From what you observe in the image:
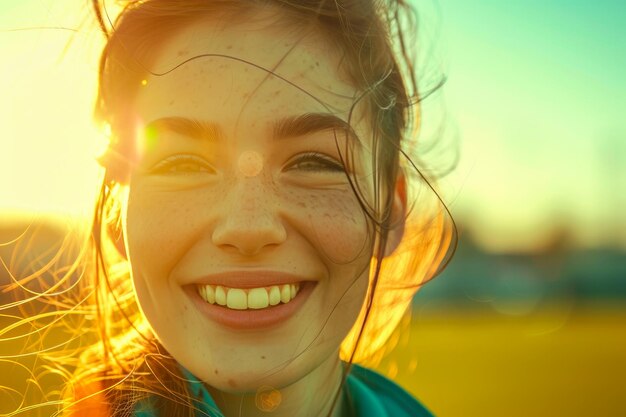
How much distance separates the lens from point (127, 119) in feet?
6.15

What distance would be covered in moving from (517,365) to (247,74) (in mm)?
12391

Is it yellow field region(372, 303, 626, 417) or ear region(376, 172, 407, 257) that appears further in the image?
yellow field region(372, 303, 626, 417)

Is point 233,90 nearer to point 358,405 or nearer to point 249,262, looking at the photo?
point 249,262

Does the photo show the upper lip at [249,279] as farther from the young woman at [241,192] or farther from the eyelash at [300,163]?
the eyelash at [300,163]

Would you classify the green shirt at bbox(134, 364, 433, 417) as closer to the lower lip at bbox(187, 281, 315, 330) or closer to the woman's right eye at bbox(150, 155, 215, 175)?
the lower lip at bbox(187, 281, 315, 330)

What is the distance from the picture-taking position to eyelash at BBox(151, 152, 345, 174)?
5.58 ft

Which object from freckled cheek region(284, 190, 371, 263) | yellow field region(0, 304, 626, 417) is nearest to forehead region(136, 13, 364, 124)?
freckled cheek region(284, 190, 371, 263)

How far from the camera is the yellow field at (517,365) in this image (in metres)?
9.10

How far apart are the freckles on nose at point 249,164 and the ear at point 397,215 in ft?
1.78

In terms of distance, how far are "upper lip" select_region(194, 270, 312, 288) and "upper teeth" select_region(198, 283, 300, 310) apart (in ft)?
0.04

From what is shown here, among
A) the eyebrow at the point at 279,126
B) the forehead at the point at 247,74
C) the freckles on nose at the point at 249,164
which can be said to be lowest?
the freckles on nose at the point at 249,164

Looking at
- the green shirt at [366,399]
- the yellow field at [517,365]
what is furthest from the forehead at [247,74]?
the yellow field at [517,365]

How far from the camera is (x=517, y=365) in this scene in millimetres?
12820

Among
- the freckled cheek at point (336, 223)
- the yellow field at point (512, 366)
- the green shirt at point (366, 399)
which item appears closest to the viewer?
the freckled cheek at point (336, 223)
